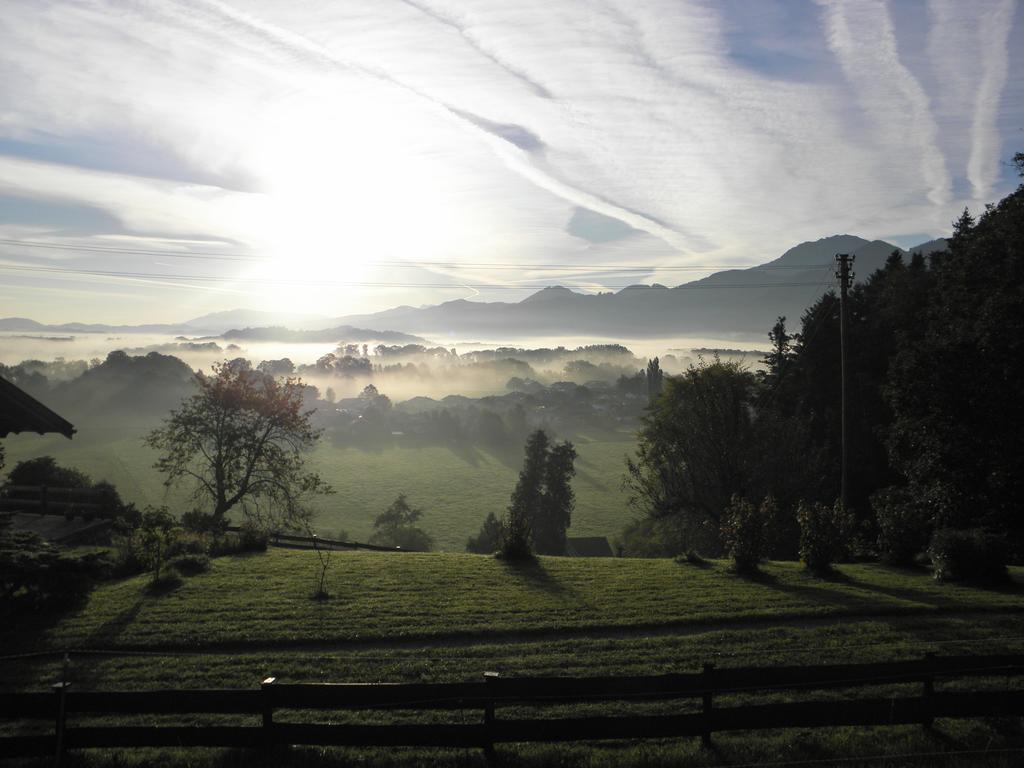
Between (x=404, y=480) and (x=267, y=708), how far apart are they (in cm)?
8247

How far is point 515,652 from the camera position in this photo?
13.4 m

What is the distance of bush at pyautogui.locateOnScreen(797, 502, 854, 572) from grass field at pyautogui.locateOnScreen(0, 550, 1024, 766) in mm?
819

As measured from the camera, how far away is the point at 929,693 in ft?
30.3

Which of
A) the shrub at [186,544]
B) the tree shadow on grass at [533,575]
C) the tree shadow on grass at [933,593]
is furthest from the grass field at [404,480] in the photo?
the tree shadow on grass at [933,593]

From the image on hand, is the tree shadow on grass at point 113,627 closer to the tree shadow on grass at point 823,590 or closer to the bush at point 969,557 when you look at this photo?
the tree shadow on grass at point 823,590

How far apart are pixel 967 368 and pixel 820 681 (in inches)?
575

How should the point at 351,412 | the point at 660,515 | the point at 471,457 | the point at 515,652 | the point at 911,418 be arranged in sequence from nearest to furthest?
1. the point at 515,652
2. the point at 911,418
3. the point at 660,515
4. the point at 471,457
5. the point at 351,412

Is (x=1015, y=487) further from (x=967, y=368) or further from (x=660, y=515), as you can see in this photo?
(x=660, y=515)

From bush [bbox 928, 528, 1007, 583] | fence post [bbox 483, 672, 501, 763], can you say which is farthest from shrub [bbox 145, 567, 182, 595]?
bush [bbox 928, 528, 1007, 583]

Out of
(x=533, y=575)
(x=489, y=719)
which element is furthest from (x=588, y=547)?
(x=489, y=719)

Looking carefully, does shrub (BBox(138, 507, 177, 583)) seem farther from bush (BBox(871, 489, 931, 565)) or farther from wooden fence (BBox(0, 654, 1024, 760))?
bush (BBox(871, 489, 931, 565))

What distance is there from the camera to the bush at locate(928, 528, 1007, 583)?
1948 centimetres

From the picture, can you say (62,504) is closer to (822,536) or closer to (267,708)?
(267,708)

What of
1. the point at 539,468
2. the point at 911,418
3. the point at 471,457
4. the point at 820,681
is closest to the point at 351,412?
the point at 471,457
